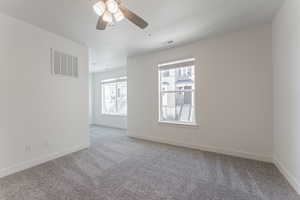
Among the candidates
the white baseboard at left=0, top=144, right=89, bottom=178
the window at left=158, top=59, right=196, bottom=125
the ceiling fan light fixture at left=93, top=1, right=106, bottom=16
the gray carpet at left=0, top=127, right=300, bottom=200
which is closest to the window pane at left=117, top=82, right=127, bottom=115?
the window at left=158, top=59, right=196, bottom=125

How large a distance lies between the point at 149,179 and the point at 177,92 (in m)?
2.51

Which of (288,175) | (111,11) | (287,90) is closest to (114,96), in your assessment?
(111,11)

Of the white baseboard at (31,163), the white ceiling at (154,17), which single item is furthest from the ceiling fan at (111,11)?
the white baseboard at (31,163)

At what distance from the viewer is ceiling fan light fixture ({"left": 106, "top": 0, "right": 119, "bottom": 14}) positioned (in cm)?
157

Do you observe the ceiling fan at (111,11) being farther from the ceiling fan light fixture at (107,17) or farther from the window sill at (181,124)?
the window sill at (181,124)

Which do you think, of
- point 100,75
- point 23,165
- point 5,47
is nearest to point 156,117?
point 23,165

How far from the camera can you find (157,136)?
14.5 feet

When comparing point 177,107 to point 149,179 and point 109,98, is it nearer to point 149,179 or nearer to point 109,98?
point 149,179

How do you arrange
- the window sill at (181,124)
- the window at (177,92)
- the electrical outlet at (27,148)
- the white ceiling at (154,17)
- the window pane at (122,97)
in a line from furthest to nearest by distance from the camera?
the window pane at (122,97), the window at (177,92), the window sill at (181,124), the electrical outlet at (27,148), the white ceiling at (154,17)

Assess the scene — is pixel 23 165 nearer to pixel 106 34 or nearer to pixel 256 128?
pixel 106 34

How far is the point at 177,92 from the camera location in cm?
420

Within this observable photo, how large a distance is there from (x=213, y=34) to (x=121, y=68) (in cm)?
408

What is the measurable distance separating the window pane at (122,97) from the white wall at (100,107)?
1.05 feet

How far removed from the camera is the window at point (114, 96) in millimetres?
6446
